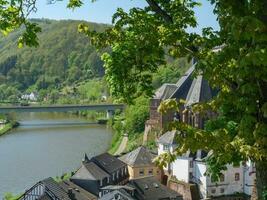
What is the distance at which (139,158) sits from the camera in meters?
36.5

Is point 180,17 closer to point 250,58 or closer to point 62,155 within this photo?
point 250,58

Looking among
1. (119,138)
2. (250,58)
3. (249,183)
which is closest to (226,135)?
(250,58)

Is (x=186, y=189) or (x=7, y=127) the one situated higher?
(x=186, y=189)

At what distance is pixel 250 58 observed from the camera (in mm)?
5125

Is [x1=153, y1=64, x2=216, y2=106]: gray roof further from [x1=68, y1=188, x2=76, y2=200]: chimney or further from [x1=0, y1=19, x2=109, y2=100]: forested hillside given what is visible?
[x1=0, y1=19, x2=109, y2=100]: forested hillside

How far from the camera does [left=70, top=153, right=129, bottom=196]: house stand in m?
31.0

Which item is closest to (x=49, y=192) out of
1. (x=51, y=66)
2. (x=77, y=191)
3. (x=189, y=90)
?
(x=77, y=191)

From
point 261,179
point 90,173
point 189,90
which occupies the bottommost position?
point 90,173

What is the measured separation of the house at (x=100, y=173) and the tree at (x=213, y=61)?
2410 centimetres

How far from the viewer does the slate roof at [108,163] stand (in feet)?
112

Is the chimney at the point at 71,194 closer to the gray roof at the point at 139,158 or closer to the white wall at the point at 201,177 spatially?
the white wall at the point at 201,177

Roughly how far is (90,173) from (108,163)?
147 inches

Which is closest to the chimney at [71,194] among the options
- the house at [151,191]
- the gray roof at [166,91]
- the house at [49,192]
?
the house at [49,192]

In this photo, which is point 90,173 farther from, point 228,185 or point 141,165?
point 228,185
